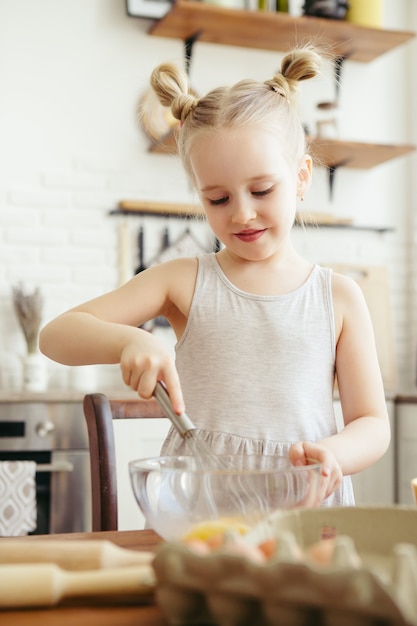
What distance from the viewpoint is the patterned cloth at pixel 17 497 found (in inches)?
91.7

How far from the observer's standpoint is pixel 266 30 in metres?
3.13

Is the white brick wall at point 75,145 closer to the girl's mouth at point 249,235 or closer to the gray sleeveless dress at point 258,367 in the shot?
the gray sleeveless dress at point 258,367

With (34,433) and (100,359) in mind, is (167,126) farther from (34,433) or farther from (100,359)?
(100,359)

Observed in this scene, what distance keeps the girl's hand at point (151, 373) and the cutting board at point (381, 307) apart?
2.48 meters

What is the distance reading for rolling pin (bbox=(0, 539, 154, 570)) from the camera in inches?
21.9

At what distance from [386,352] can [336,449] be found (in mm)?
2314

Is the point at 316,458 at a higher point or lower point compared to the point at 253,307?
lower

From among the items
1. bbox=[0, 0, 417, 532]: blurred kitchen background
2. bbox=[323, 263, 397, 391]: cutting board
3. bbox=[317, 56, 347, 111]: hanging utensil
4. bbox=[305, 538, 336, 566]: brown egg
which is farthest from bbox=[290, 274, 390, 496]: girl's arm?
bbox=[317, 56, 347, 111]: hanging utensil

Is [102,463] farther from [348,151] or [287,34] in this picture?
[287,34]

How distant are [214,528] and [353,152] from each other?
2.83 meters

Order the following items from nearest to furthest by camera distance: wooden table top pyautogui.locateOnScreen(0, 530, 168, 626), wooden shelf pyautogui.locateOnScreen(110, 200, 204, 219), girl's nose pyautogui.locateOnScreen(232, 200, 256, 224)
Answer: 1. wooden table top pyautogui.locateOnScreen(0, 530, 168, 626)
2. girl's nose pyautogui.locateOnScreen(232, 200, 256, 224)
3. wooden shelf pyautogui.locateOnScreen(110, 200, 204, 219)

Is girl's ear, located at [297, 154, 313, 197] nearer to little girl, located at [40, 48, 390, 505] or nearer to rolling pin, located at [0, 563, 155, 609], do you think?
little girl, located at [40, 48, 390, 505]

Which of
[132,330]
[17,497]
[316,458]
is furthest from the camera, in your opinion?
[17,497]

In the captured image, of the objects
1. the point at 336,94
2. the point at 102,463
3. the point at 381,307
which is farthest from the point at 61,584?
the point at 336,94
